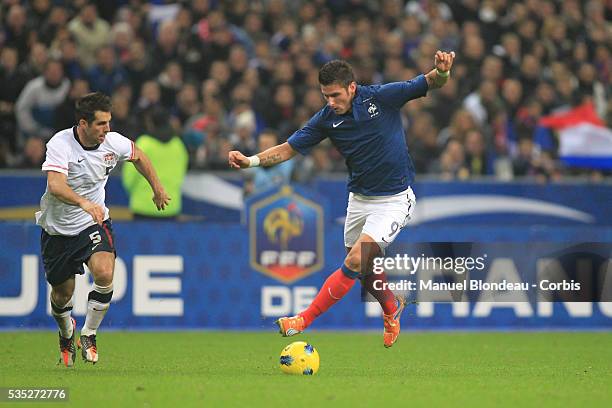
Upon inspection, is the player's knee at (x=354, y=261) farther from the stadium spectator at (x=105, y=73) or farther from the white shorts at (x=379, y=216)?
the stadium spectator at (x=105, y=73)

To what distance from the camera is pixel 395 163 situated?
35.6 ft

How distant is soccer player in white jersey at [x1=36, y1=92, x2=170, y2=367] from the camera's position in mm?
10172

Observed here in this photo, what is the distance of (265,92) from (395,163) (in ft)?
27.4

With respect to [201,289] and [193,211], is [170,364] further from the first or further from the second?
[193,211]

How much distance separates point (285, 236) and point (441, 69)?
5622mm

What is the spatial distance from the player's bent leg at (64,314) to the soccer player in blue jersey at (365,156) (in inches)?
74.4

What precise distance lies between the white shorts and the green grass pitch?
118 cm

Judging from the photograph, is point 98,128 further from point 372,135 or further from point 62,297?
point 372,135

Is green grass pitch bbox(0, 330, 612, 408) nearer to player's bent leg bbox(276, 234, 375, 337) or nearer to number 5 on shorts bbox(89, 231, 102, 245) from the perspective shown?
player's bent leg bbox(276, 234, 375, 337)

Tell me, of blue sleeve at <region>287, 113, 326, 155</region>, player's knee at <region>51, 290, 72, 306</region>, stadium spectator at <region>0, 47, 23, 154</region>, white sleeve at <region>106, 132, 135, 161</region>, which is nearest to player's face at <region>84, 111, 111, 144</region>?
white sleeve at <region>106, 132, 135, 161</region>

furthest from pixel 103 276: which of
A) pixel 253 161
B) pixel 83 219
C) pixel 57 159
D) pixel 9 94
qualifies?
pixel 9 94

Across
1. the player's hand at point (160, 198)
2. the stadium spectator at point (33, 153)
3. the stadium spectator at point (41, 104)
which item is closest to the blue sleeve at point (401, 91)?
the player's hand at point (160, 198)

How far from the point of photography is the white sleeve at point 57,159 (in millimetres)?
10070

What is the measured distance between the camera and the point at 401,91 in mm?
10688
